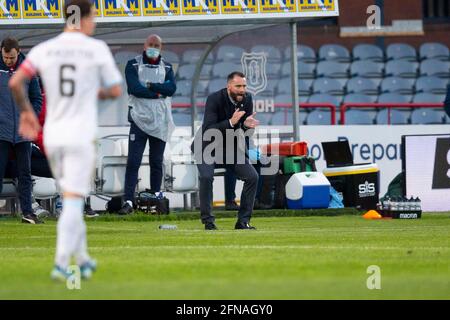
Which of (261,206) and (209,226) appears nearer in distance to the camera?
(209,226)

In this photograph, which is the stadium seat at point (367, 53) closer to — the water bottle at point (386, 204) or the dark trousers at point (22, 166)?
the water bottle at point (386, 204)

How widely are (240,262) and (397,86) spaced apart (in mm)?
20255

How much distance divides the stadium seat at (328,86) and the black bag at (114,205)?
10231 millimetres

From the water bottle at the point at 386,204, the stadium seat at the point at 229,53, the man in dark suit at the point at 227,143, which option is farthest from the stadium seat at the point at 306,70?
the man in dark suit at the point at 227,143

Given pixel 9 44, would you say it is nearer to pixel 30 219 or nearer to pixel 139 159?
pixel 30 219

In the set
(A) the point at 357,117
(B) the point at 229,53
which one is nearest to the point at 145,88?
(B) the point at 229,53

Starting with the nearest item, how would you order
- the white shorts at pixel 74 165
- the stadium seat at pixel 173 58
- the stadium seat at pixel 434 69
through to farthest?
the white shorts at pixel 74 165, the stadium seat at pixel 173 58, the stadium seat at pixel 434 69

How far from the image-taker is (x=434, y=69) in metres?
31.7

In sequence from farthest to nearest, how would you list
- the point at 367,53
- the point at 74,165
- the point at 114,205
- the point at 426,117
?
the point at 367,53 < the point at 426,117 < the point at 114,205 < the point at 74,165

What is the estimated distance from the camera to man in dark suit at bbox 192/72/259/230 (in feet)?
53.5

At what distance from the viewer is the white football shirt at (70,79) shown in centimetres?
950

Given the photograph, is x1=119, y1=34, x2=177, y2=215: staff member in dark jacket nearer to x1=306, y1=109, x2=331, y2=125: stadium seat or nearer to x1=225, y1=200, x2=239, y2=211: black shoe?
x1=225, y1=200, x2=239, y2=211: black shoe

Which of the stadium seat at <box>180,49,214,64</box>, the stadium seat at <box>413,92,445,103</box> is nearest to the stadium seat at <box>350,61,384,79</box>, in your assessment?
the stadium seat at <box>413,92,445,103</box>
